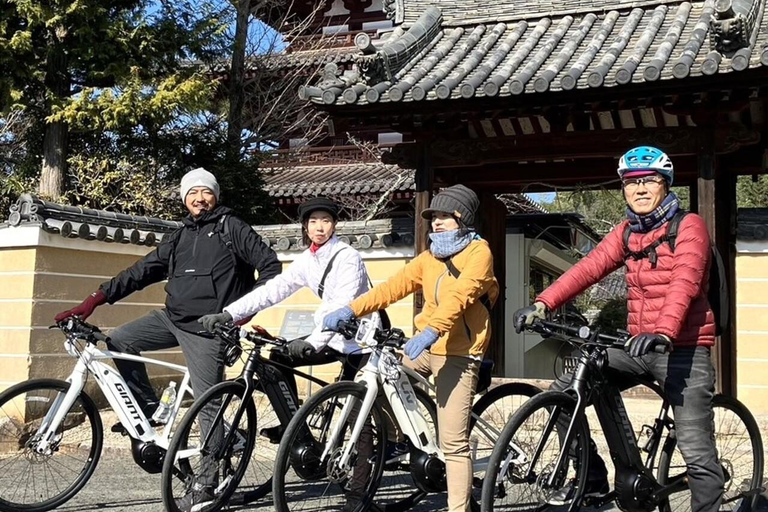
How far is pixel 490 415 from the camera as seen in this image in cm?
471

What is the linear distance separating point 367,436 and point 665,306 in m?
1.61

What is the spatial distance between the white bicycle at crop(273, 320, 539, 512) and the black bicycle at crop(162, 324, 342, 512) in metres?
0.38

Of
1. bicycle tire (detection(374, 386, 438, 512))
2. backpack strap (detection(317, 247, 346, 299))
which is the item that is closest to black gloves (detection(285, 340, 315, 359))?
backpack strap (detection(317, 247, 346, 299))

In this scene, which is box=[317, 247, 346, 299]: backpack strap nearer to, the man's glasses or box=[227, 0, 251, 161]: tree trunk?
the man's glasses

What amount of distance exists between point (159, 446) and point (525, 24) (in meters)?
6.79

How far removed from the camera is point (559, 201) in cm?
2906

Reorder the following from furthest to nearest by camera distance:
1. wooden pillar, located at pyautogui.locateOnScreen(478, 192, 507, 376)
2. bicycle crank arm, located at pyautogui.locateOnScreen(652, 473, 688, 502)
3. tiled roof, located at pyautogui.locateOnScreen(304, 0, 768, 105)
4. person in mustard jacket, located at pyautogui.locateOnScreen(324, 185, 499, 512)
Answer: wooden pillar, located at pyautogui.locateOnScreen(478, 192, 507, 376)
tiled roof, located at pyautogui.locateOnScreen(304, 0, 768, 105)
person in mustard jacket, located at pyautogui.locateOnScreen(324, 185, 499, 512)
bicycle crank arm, located at pyautogui.locateOnScreen(652, 473, 688, 502)

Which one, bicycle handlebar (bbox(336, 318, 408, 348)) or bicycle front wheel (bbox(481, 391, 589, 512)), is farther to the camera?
bicycle handlebar (bbox(336, 318, 408, 348))

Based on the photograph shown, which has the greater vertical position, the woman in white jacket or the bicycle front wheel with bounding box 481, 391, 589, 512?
the woman in white jacket

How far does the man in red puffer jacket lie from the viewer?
376 centimetres

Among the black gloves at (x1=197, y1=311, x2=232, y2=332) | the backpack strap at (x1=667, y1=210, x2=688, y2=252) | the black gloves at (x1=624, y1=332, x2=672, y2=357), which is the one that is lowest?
the black gloves at (x1=624, y1=332, x2=672, y2=357)

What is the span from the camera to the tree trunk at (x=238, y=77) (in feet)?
44.3

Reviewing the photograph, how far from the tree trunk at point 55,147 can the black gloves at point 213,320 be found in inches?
293

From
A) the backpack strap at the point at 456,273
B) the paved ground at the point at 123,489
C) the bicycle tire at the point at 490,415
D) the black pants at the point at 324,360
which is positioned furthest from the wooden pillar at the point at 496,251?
the backpack strap at the point at 456,273
